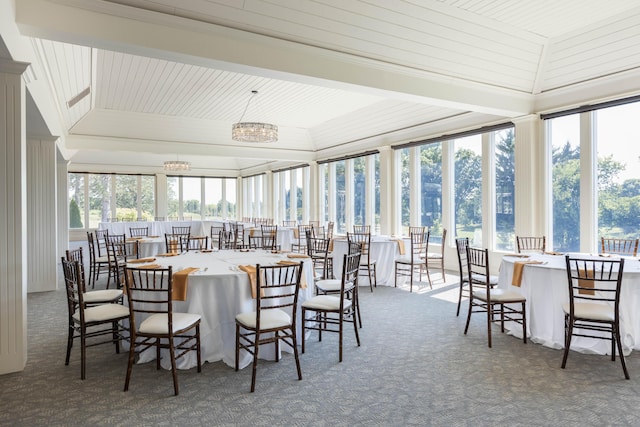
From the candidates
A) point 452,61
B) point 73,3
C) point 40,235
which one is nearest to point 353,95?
point 452,61

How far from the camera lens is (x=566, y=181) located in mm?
6762

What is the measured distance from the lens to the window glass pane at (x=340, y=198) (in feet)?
41.3

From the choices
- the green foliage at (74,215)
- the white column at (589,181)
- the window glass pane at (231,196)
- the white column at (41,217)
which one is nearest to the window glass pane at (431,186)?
the white column at (589,181)

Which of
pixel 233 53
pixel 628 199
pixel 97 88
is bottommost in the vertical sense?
pixel 628 199

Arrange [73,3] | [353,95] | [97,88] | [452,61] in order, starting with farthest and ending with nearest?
[353,95] < [97,88] < [452,61] < [73,3]

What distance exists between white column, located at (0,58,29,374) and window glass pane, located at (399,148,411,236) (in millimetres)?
8089

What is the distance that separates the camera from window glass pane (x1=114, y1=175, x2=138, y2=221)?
17297 mm

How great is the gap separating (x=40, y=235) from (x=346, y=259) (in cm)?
588

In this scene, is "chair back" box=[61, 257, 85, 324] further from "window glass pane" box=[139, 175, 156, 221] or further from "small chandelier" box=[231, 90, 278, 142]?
"window glass pane" box=[139, 175, 156, 221]

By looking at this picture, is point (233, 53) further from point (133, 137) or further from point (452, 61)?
point (133, 137)

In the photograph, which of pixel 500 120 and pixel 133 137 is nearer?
pixel 500 120

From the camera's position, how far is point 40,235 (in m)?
6.84

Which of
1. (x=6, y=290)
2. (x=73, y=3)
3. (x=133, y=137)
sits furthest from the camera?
(x=133, y=137)

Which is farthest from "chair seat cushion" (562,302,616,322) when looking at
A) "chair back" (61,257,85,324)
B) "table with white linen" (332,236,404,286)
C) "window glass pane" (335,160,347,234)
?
"window glass pane" (335,160,347,234)
